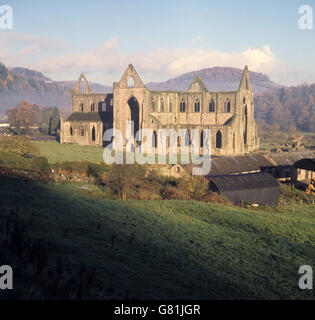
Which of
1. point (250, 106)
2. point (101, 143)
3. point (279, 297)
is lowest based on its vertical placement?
point (279, 297)

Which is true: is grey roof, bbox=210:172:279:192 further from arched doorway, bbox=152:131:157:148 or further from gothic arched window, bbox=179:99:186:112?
gothic arched window, bbox=179:99:186:112

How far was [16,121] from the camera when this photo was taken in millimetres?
91812

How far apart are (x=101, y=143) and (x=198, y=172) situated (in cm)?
3212

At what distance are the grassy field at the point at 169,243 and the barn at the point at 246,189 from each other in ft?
15.3

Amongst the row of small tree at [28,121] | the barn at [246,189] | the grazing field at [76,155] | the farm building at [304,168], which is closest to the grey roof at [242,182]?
the barn at [246,189]

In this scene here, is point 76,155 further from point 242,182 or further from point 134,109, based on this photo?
point 242,182

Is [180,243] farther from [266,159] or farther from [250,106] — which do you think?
[250,106]

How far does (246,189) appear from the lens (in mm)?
33000

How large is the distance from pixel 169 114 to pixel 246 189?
3345cm

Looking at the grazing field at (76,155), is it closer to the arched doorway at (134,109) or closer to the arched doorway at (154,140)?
the arched doorway at (154,140)

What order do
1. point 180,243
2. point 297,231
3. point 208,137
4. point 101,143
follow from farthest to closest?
point 101,143 → point 208,137 → point 297,231 → point 180,243

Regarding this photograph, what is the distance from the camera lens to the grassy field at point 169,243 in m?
12.9

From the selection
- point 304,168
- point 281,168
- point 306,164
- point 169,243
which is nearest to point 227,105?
point 281,168
